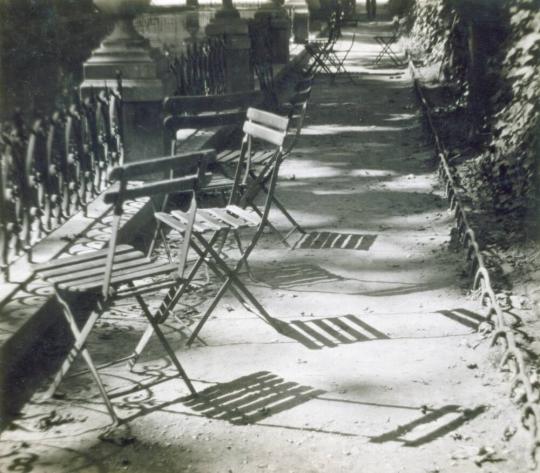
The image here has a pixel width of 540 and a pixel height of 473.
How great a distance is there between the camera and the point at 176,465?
12.4 feet

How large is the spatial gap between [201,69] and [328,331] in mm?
6765

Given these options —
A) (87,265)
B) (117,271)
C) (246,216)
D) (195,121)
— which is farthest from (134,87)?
(117,271)

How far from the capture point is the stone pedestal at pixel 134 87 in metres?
7.83

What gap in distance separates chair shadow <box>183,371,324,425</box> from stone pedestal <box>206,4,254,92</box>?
939 cm

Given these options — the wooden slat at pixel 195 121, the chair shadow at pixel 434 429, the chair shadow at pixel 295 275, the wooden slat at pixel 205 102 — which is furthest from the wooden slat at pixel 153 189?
the wooden slat at pixel 205 102

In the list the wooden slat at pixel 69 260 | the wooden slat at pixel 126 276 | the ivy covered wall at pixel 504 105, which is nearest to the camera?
the wooden slat at pixel 126 276

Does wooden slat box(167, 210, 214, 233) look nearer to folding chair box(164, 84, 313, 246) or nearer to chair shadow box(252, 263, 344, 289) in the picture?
chair shadow box(252, 263, 344, 289)

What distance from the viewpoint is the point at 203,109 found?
711 cm

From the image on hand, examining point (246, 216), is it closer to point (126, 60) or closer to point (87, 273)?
point (87, 273)

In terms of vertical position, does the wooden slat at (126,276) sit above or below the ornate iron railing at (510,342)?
above

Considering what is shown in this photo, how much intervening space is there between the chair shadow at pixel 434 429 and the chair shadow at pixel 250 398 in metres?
0.55

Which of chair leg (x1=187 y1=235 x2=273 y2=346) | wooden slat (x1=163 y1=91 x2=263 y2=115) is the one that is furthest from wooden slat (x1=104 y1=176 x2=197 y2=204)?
wooden slat (x1=163 y1=91 x2=263 y2=115)

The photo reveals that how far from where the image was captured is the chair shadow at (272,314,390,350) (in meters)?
5.18

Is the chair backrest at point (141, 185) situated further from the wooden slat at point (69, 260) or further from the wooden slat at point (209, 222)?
the wooden slat at point (209, 222)
